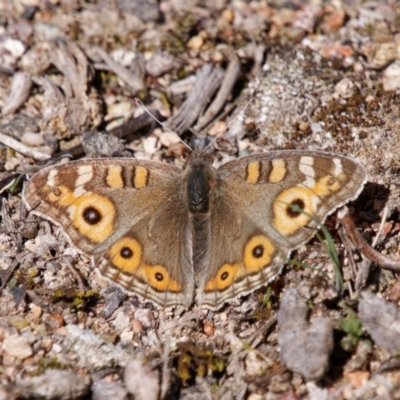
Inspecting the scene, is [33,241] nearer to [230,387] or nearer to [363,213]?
[230,387]

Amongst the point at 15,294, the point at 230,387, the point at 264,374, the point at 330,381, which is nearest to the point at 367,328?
the point at 330,381

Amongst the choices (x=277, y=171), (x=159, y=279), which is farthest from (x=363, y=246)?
(x=159, y=279)

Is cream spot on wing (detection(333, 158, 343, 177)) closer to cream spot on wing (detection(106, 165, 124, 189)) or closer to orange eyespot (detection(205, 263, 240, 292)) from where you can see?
orange eyespot (detection(205, 263, 240, 292))

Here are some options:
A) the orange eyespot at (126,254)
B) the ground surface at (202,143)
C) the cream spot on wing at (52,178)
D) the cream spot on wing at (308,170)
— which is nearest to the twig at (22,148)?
the ground surface at (202,143)

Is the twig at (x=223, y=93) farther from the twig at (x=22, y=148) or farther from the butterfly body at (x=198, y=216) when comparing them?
the twig at (x=22, y=148)

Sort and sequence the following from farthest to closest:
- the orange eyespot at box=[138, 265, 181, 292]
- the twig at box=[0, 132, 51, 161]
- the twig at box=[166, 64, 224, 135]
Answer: the twig at box=[166, 64, 224, 135] < the twig at box=[0, 132, 51, 161] < the orange eyespot at box=[138, 265, 181, 292]

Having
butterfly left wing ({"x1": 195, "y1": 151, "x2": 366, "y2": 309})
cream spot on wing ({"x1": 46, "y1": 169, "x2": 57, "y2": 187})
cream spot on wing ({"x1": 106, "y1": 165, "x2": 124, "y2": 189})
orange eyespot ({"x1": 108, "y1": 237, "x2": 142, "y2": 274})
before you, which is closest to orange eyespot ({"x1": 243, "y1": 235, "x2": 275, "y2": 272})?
butterfly left wing ({"x1": 195, "y1": 151, "x2": 366, "y2": 309})
